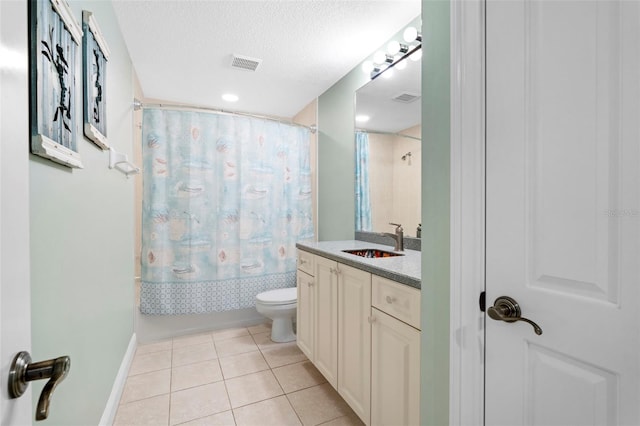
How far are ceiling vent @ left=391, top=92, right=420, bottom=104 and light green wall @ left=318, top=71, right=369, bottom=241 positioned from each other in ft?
1.12

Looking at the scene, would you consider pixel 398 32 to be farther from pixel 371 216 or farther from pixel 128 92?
pixel 128 92

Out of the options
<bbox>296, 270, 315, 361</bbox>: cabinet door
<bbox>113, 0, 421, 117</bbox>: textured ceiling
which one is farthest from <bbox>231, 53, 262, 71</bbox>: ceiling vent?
<bbox>296, 270, 315, 361</bbox>: cabinet door

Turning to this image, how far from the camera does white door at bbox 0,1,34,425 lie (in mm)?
400

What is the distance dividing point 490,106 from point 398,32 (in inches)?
57.3

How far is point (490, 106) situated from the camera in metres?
0.84

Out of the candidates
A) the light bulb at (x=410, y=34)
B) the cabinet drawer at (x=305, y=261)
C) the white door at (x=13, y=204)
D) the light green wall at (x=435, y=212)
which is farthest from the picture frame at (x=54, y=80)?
the light bulb at (x=410, y=34)

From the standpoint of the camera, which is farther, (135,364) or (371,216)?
(371,216)

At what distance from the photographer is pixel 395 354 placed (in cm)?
126

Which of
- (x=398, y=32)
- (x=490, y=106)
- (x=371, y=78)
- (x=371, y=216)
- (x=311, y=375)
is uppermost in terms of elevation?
(x=398, y=32)

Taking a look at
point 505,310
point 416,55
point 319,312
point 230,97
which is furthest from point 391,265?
point 230,97

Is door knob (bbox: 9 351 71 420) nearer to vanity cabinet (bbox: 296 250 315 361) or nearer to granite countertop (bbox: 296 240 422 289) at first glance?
granite countertop (bbox: 296 240 422 289)

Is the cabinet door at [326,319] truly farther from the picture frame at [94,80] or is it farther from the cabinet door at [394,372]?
the picture frame at [94,80]

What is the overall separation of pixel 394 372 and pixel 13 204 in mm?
1310

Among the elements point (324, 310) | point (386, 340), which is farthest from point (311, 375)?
point (386, 340)
